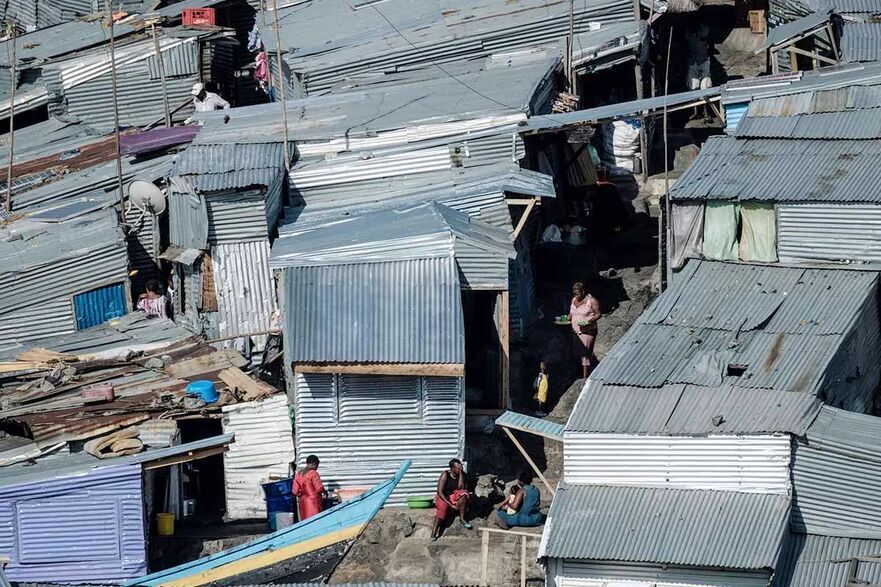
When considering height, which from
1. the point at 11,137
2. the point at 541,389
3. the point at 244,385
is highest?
the point at 11,137

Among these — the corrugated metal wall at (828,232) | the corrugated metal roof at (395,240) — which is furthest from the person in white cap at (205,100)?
the corrugated metal wall at (828,232)

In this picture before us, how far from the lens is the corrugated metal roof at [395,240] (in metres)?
27.2

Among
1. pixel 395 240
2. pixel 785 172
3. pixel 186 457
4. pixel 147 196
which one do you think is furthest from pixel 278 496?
pixel 785 172

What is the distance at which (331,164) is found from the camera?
30.9m

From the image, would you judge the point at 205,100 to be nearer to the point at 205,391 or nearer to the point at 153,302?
the point at 153,302

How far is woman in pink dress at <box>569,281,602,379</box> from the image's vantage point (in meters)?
28.7

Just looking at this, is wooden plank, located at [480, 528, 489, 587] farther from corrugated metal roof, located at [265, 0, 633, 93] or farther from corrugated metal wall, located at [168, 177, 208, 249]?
corrugated metal roof, located at [265, 0, 633, 93]

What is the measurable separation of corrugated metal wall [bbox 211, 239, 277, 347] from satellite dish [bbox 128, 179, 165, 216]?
6.13ft

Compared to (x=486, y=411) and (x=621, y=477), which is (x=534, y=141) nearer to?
(x=486, y=411)

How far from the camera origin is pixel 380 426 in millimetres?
26828

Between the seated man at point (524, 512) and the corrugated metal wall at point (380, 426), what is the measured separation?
1.51 meters

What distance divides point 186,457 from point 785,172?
406 inches

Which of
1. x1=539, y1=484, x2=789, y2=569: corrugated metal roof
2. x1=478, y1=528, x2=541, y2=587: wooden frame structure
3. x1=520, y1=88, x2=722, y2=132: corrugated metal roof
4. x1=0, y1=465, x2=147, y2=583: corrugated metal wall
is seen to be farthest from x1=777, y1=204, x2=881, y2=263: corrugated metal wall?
x1=0, y1=465, x2=147, y2=583: corrugated metal wall

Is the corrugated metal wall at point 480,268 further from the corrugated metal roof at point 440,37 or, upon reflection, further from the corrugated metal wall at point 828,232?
the corrugated metal roof at point 440,37
